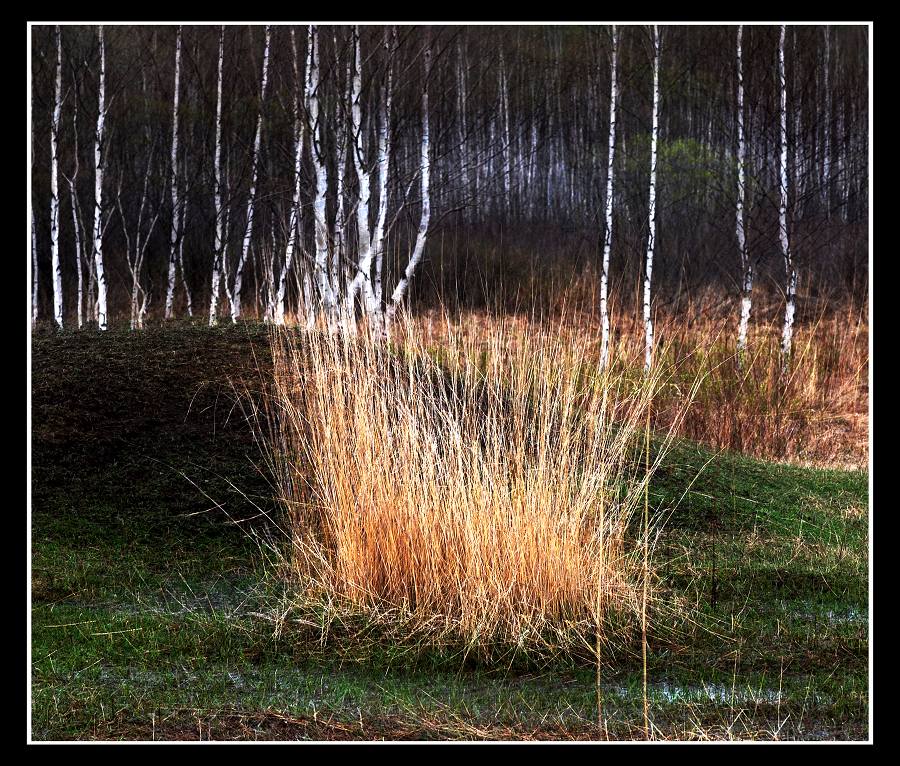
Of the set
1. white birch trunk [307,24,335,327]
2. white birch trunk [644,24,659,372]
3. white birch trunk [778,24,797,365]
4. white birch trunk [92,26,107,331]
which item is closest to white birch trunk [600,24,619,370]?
white birch trunk [644,24,659,372]

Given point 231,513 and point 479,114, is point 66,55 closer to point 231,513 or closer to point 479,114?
point 479,114

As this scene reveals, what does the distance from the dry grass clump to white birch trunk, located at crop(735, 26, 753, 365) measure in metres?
2.25

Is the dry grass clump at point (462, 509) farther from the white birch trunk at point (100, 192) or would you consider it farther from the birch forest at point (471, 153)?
the white birch trunk at point (100, 192)

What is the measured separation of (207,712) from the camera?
9.48 feet

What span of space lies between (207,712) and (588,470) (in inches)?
57.1

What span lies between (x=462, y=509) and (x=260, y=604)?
0.85 metres

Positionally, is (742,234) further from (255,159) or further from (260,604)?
(260,604)

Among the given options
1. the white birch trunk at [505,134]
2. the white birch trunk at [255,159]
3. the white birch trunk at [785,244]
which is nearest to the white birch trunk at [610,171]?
the white birch trunk at [505,134]

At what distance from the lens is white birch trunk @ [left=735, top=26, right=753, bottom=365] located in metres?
5.58

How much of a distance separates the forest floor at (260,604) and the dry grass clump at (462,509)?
184 millimetres

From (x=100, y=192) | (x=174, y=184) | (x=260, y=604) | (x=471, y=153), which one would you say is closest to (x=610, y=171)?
(x=471, y=153)

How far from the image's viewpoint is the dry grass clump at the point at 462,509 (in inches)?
129

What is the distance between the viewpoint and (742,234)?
5629 mm

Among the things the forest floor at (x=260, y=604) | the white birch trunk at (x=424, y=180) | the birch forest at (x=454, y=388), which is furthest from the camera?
the white birch trunk at (x=424, y=180)
